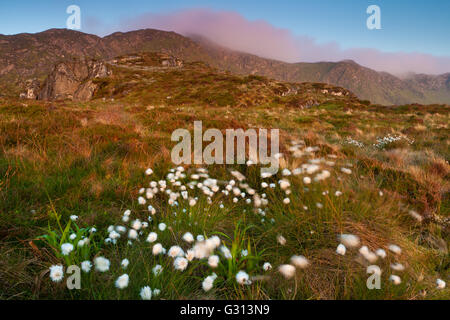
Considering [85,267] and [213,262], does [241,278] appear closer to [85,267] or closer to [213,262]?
[213,262]

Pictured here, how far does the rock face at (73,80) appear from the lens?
50781mm

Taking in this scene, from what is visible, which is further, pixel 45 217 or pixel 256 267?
pixel 45 217

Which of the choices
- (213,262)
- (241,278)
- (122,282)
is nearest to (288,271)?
(241,278)

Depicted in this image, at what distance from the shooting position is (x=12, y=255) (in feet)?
6.11

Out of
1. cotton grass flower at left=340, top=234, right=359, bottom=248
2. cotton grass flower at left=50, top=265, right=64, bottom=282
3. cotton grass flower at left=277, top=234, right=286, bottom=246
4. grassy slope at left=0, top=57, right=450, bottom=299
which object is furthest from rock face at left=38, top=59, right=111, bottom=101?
cotton grass flower at left=340, top=234, right=359, bottom=248

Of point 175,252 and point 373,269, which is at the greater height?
point 175,252

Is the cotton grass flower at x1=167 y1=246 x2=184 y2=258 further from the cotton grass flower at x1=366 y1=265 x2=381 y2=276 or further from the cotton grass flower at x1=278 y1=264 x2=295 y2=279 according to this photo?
the cotton grass flower at x1=366 y1=265 x2=381 y2=276

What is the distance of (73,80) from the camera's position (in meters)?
58.2

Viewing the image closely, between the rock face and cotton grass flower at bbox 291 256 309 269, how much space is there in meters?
57.1

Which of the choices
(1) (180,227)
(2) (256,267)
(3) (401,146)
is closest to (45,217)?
(1) (180,227)

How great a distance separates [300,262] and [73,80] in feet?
242
